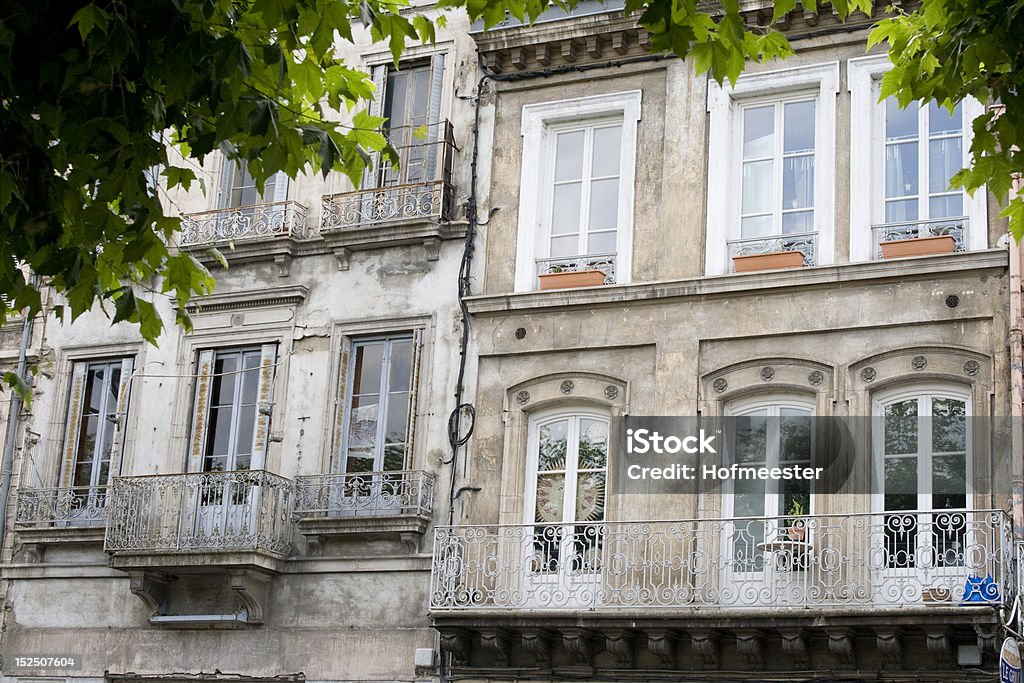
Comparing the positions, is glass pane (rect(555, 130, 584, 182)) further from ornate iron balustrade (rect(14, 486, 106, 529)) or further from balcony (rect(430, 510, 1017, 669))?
ornate iron balustrade (rect(14, 486, 106, 529))

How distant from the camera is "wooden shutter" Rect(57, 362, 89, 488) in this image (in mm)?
20734

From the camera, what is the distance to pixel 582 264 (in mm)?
18766

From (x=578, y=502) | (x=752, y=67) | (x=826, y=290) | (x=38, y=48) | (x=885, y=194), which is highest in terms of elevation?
(x=752, y=67)

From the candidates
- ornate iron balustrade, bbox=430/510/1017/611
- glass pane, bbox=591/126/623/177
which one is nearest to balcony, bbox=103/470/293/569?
ornate iron balustrade, bbox=430/510/1017/611

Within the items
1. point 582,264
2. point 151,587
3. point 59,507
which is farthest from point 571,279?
point 59,507

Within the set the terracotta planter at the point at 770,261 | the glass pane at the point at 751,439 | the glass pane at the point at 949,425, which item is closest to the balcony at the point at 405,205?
the terracotta planter at the point at 770,261

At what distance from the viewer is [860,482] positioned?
54.7ft

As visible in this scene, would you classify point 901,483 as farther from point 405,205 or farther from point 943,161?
point 405,205

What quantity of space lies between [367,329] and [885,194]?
6.23 m

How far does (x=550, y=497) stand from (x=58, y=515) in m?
6.43

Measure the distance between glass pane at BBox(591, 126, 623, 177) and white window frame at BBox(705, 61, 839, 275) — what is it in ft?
4.08

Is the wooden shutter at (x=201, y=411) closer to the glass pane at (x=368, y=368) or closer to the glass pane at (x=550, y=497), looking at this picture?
the glass pane at (x=368, y=368)

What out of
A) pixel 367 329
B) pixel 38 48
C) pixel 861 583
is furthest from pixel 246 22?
pixel 367 329

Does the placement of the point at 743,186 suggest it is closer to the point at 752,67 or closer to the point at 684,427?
the point at 752,67
